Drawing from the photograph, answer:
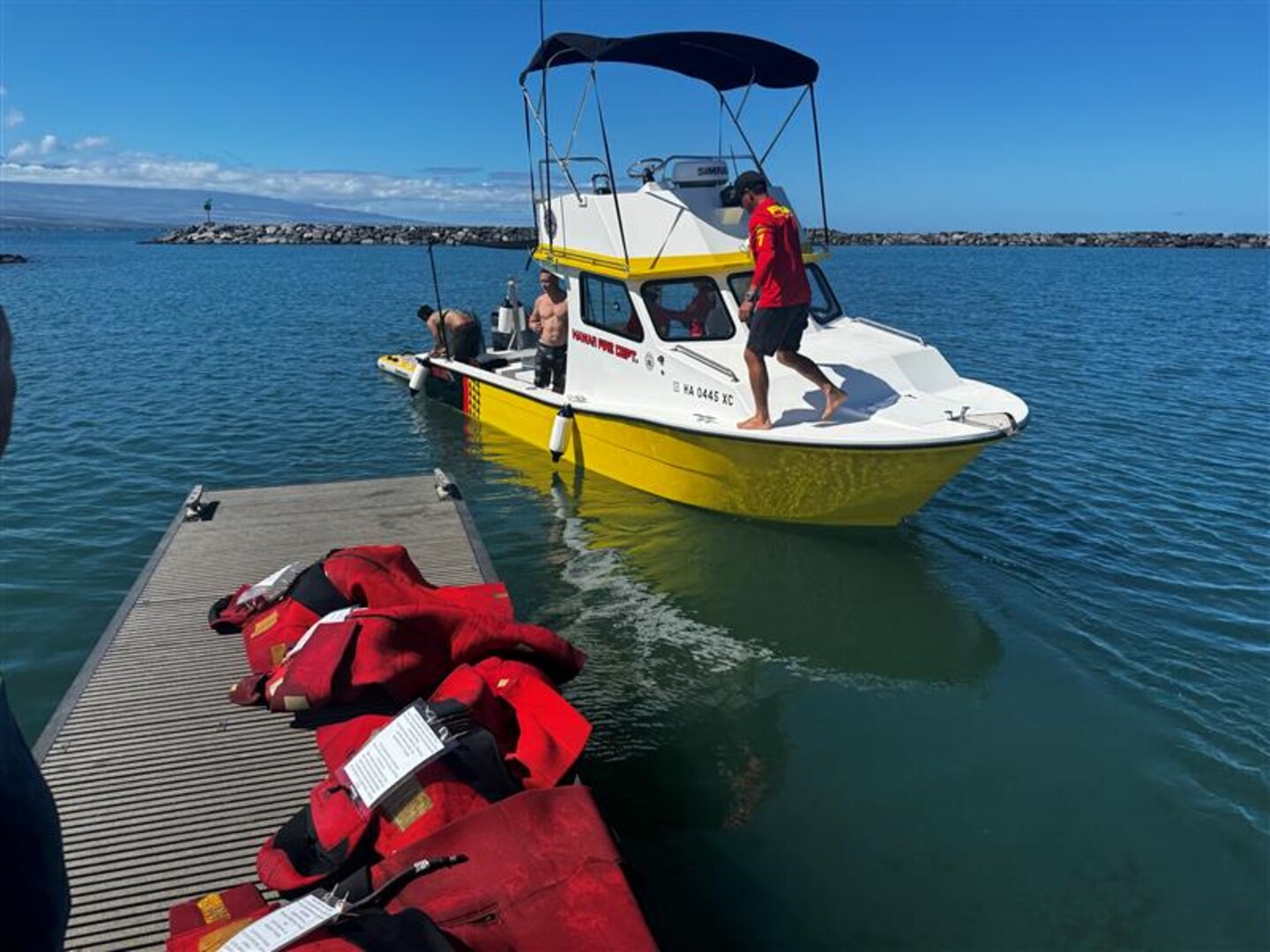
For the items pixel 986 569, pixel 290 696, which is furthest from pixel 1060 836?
pixel 290 696

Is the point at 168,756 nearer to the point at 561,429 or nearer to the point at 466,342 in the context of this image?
the point at 561,429

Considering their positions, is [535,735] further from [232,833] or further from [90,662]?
[90,662]

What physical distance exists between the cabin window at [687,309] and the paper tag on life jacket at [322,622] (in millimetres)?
5206

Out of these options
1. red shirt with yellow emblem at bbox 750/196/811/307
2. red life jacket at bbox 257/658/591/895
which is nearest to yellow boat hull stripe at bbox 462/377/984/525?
red shirt with yellow emblem at bbox 750/196/811/307

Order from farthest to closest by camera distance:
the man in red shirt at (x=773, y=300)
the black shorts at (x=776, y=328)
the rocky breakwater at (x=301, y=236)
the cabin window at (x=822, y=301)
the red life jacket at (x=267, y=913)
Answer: the rocky breakwater at (x=301, y=236)
the cabin window at (x=822, y=301)
the black shorts at (x=776, y=328)
the man in red shirt at (x=773, y=300)
the red life jacket at (x=267, y=913)

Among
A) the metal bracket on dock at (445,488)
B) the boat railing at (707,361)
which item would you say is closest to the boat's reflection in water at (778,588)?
the metal bracket on dock at (445,488)

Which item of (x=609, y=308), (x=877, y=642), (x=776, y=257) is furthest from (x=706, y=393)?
(x=877, y=642)

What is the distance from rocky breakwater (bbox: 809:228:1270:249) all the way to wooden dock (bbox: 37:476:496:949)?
107 meters

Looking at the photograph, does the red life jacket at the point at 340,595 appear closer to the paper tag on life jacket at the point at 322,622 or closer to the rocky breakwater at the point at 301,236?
the paper tag on life jacket at the point at 322,622

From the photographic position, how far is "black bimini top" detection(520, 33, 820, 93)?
840 cm

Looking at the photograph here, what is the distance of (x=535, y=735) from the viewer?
364cm

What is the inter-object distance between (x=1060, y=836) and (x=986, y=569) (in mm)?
3526

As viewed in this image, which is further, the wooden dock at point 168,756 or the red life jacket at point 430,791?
the wooden dock at point 168,756

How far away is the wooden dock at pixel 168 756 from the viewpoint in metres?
3.28
